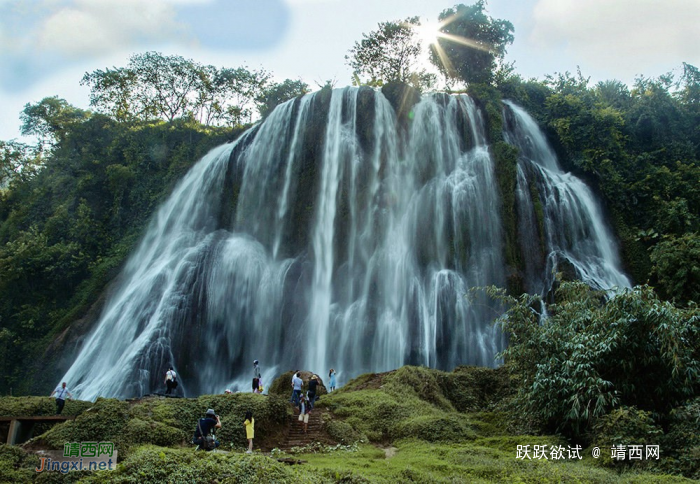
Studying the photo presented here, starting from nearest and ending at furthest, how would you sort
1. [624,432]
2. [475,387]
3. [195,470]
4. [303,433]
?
[195,470] < [624,432] < [303,433] < [475,387]

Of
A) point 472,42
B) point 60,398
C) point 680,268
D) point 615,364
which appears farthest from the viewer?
point 472,42

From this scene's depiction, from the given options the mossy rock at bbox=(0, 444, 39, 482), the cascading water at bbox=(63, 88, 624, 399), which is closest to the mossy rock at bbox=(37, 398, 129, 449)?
the mossy rock at bbox=(0, 444, 39, 482)

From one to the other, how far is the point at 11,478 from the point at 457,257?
61.5ft

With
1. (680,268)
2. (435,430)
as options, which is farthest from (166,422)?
(680,268)

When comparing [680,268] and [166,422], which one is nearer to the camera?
[166,422]

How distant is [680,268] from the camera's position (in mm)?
20750

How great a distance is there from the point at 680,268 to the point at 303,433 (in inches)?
672

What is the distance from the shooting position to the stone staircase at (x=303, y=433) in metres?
12.1

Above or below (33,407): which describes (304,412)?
below

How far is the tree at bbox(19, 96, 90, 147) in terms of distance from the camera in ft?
139

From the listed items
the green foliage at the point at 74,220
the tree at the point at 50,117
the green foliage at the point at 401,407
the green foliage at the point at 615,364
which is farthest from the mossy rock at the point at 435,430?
the tree at the point at 50,117

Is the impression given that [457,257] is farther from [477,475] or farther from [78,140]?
[78,140]

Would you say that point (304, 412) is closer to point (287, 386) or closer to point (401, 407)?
point (401, 407)

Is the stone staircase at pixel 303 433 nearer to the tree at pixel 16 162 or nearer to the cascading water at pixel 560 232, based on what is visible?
the cascading water at pixel 560 232
